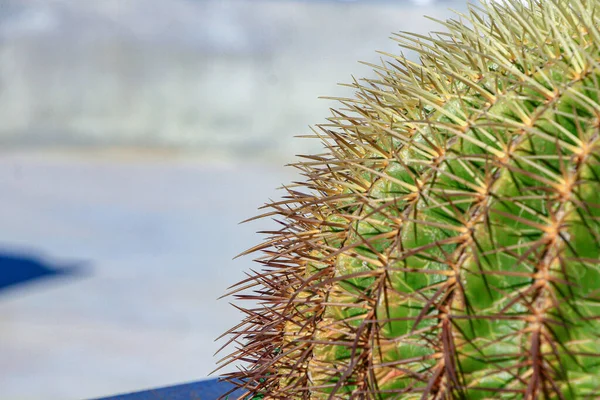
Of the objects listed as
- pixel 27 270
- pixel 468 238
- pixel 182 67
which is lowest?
pixel 468 238

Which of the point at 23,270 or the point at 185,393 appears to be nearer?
the point at 185,393

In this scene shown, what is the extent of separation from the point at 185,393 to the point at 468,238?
677 millimetres

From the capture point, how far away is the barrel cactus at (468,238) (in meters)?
0.45

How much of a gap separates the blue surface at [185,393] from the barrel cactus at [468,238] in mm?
462

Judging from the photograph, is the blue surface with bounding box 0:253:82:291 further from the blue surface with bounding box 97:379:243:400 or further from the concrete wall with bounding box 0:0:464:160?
the blue surface with bounding box 97:379:243:400

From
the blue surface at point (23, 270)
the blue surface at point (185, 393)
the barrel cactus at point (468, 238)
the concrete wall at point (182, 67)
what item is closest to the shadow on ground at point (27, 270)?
the blue surface at point (23, 270)

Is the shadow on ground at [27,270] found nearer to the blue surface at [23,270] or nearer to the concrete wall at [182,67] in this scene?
the blue surface at [23,270]

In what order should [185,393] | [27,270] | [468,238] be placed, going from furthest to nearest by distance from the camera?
[27,270] → [185,393] → [468,238]

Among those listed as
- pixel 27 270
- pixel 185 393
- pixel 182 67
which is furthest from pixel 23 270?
pixel 185 393

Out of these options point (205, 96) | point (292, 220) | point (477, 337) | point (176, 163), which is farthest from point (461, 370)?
point (205, 96)

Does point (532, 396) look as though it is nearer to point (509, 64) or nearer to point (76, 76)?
point (509, 64)

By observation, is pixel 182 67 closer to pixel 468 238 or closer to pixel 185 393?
pixel 185 393

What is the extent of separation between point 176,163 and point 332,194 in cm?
446

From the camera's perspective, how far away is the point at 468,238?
48 centimetres
